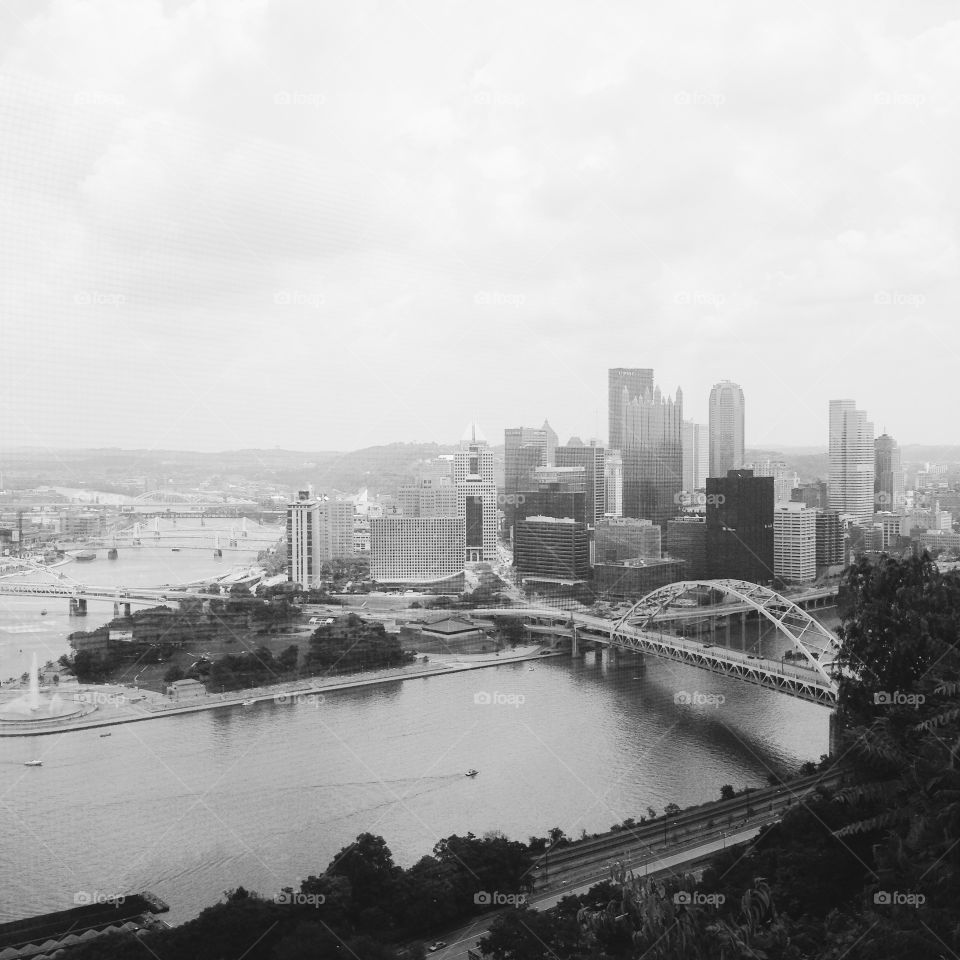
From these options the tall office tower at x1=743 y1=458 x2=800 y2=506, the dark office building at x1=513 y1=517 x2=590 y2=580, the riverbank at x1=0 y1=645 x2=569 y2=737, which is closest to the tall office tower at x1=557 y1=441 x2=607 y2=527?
the dark office building at x1=513 y1=517 x2=590 y2=580

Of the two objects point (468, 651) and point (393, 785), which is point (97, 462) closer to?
point (468, 651)

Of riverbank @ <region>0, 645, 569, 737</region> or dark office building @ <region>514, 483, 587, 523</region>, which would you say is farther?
dark office building @ <region>514, 483, 587, 523</region>

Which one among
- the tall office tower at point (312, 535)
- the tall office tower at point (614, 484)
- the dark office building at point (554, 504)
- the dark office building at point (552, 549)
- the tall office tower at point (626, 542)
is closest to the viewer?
the tall office tower at point (312, 535)

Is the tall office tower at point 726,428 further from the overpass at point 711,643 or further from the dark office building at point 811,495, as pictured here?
the overpass at point 711,643

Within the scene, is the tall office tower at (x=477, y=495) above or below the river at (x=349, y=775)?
above

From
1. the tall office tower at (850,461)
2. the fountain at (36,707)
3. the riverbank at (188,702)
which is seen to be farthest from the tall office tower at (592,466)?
the fountain at (36,707)

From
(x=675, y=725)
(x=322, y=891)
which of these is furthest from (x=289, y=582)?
(x=322, y=891)

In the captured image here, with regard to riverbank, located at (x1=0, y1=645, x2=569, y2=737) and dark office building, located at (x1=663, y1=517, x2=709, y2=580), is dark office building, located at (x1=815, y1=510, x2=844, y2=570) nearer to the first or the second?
dark office building, located at (x1=663, y1=517, x2=709, y2=580)

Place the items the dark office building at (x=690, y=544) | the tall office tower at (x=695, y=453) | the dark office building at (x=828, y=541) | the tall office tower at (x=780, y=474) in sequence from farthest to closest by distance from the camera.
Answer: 1. the tall office tower at (x=695, y=453)
2. the tall office tower at (x=780, y=474)
3. the dark office building at (x=828, y=541)
4. the dark office building at (x=690, y=544)
